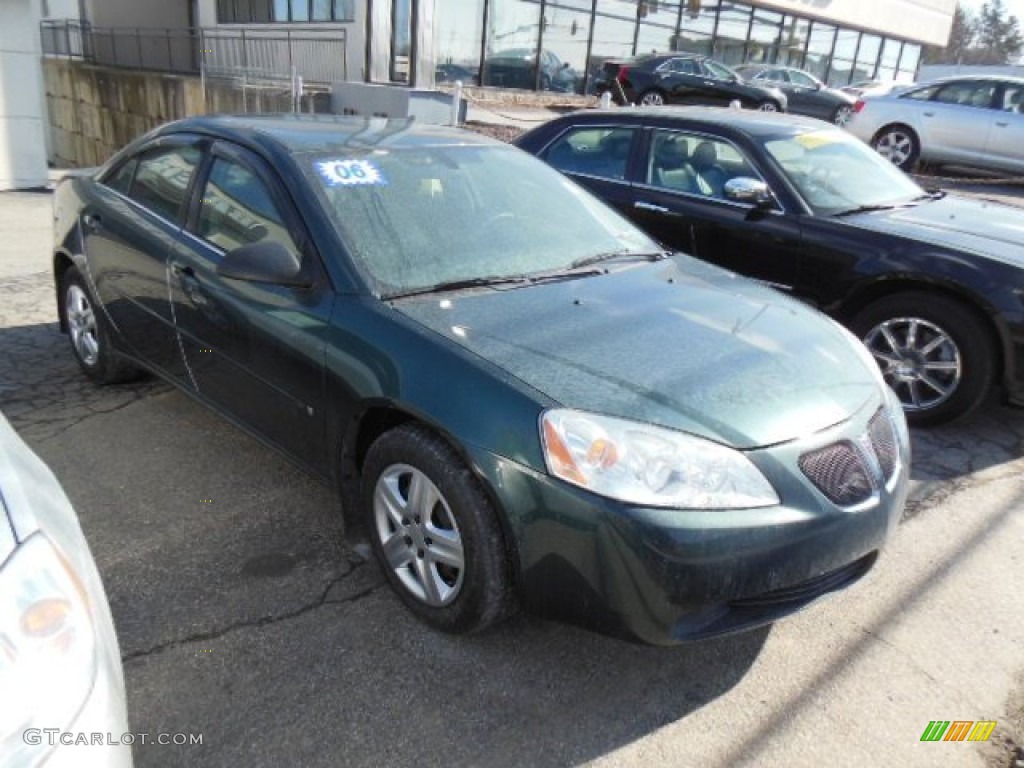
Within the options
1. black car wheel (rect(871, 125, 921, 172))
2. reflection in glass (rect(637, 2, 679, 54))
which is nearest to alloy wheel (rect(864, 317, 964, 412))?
black car wheel (rect(871, 125, 921, 172))

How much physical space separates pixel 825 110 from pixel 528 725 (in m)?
20.3

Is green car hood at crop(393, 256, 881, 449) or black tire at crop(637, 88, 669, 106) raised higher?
black tire at crop(637, 88, 669, 106)

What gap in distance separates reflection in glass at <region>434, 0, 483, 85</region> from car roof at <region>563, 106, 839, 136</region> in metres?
14.7

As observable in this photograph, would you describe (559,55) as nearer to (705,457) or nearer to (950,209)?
(950,209)

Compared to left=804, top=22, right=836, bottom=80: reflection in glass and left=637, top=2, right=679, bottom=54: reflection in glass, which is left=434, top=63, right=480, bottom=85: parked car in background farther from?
left=804, top=22, right=836, bottom=80: reflection in glass

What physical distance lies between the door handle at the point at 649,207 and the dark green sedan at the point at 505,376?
1.61m

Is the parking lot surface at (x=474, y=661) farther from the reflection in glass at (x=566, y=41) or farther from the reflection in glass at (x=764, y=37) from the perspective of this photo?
the reflection in glass at (x=764, y=37)

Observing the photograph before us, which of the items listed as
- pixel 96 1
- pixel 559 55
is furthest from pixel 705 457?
pixel 96 1

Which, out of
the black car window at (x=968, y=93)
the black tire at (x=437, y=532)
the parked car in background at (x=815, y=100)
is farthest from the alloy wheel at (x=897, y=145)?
the black tire at (x=437, y=532)

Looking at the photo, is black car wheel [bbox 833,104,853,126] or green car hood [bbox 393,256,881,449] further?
black car wheel [bbox 833,104,853,126]

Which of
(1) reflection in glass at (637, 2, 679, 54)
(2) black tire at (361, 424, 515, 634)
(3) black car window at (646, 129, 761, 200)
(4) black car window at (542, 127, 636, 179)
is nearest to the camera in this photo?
(2) black tire at (361, 424, 515, 634)

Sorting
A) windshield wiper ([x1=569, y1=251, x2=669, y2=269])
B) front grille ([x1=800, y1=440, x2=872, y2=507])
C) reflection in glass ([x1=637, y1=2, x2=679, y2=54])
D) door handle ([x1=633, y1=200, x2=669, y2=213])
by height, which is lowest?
front grille ([x1=800, y1=440, x2=872, y2=507])

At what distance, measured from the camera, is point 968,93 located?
11625 mm

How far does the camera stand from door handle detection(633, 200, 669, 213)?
17.2 feet
